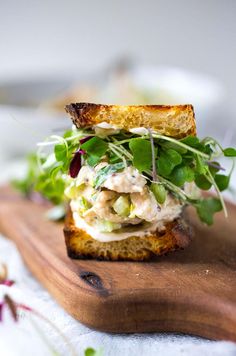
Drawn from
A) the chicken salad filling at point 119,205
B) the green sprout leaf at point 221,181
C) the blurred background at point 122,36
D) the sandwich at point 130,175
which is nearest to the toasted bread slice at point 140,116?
the sandwich at point 130,175

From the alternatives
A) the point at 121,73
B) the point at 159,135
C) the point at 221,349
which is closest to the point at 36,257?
the point at 159,135

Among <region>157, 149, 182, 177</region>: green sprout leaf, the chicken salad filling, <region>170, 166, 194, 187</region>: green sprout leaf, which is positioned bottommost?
the chicken salad filling

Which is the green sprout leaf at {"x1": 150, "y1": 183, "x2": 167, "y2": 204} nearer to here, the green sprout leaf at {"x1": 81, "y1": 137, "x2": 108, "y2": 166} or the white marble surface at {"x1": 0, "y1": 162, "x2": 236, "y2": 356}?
the green sprout leaf at {"x1": 81, "y1": 137, "x2": 108, "y2": 166}

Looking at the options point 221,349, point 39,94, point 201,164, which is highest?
point 201,164

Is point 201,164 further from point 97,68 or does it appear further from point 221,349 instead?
point 97,68

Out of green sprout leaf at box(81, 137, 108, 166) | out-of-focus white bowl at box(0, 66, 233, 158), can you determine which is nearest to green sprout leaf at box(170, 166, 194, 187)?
green sprout leaf at box(81, 137, 108, 166)

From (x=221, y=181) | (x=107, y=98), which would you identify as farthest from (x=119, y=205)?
(x=107, y=98)
